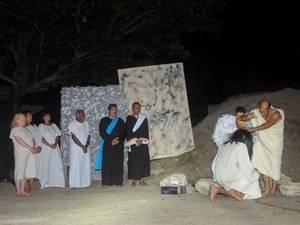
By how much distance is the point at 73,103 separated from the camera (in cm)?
1098

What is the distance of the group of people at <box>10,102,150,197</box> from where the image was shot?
10.2 m

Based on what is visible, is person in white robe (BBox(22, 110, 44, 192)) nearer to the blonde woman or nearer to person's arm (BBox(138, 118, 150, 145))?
the blonde woman

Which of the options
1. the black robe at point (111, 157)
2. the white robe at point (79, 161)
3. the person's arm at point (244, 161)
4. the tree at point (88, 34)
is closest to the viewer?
the person's arm at point (244, 161)

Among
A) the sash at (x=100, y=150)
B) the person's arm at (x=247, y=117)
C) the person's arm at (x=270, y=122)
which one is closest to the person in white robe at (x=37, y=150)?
the sash at (x=100, y=150)

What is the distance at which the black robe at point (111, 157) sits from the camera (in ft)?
33.7

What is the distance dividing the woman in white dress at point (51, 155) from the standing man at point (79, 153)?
0.34 m

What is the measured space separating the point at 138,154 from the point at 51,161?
1.97m

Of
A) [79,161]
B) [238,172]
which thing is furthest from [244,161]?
[79,161]

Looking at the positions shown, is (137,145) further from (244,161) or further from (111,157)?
(244,161)

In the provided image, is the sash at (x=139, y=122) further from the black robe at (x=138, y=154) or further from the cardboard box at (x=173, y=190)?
the cardboard box at (x=173, y=190)

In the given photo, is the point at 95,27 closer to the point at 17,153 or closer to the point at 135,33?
the point at 135,33

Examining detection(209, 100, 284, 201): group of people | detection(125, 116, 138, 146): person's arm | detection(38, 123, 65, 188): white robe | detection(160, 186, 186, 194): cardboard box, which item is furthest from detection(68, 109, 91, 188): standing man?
detection(209, 100, 284, 201): group of people

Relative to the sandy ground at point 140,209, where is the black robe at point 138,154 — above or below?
above

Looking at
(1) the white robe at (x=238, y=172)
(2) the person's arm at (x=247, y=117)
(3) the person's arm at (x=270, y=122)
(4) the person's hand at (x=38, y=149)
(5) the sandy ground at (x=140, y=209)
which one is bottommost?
(5) the sandy ground at (x=140, y=209)
